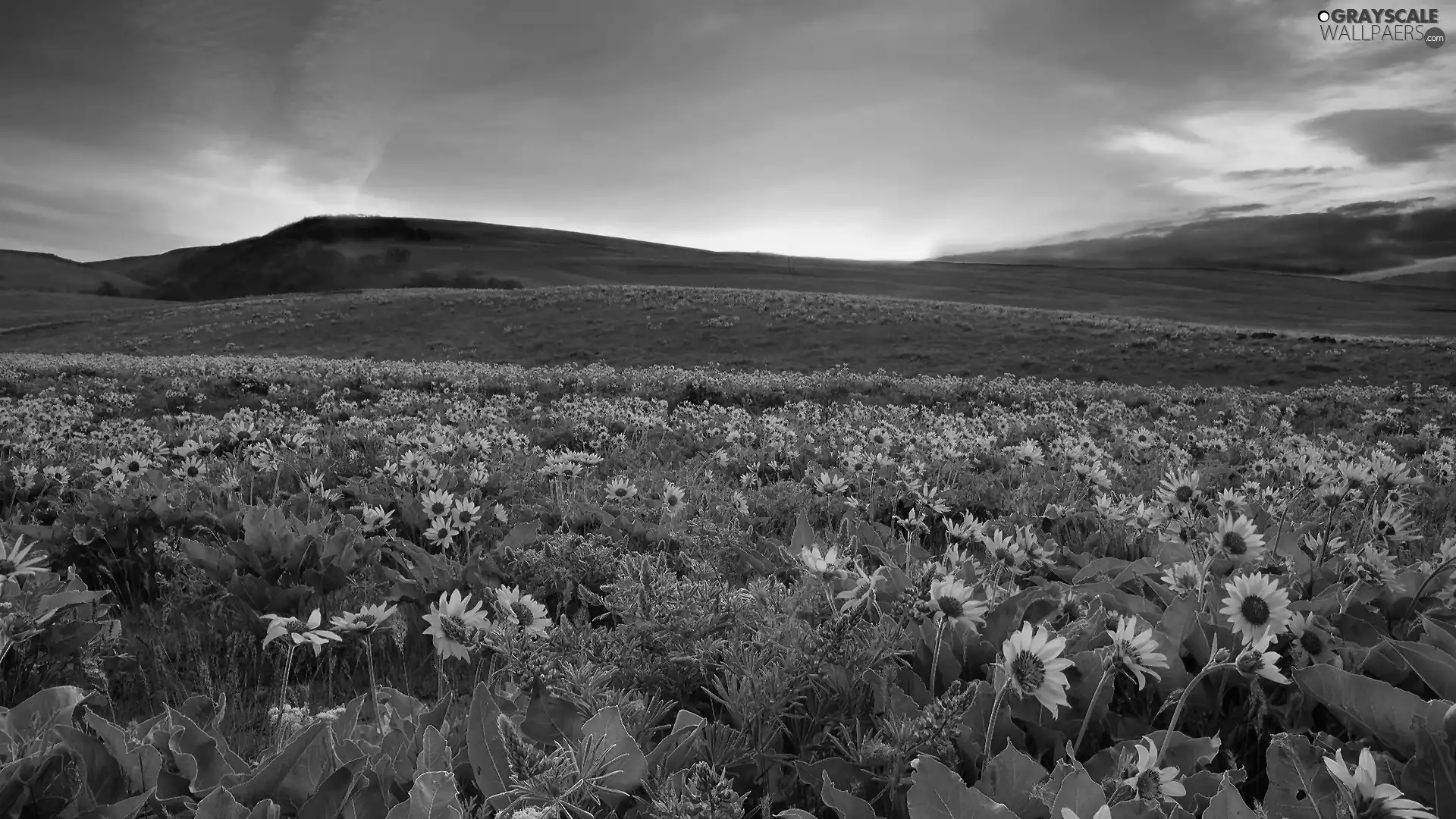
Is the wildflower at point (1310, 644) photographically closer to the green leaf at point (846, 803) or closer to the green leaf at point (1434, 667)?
the green leaf at point (1434, 667)

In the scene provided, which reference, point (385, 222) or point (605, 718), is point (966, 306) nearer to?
point (605, 718)

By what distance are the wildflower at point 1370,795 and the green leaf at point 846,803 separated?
89 cm

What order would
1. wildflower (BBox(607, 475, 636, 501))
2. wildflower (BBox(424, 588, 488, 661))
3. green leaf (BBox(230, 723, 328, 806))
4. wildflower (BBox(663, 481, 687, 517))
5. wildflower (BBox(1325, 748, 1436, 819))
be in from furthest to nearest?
1. wildflower (BBox(607, 475, 636, 501))
2. wildflower (BBox(663, 481, 687, 517))
3. wildflower (BBox(424, 588, 488, 661))
4. green leaf (BBox(230, 723, 328, 806))
5. wildflower (BBox(1325, 748, 1436, 819))

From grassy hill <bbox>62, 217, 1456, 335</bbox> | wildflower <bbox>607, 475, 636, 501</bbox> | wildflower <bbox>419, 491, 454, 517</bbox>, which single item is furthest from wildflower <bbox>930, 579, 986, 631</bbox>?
grassy hill <bbox>62, 217, 1456, 335</bbox>

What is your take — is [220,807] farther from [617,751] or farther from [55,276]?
[55,276]

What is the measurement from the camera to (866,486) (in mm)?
6352

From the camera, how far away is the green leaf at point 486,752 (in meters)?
1.66

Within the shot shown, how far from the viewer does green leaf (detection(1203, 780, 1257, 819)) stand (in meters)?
1.55

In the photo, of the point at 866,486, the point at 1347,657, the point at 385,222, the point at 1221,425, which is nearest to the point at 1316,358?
the point at 1221,425

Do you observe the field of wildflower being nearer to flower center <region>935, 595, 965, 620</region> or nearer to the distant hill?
flower center <region>935, 595, 965, 620</region>

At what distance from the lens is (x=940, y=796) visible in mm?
1555

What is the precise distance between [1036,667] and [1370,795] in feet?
2.04

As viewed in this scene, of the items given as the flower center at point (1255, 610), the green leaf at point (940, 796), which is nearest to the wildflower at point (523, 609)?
the green leaf at point (940, 796)

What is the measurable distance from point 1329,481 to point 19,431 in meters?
11.4
